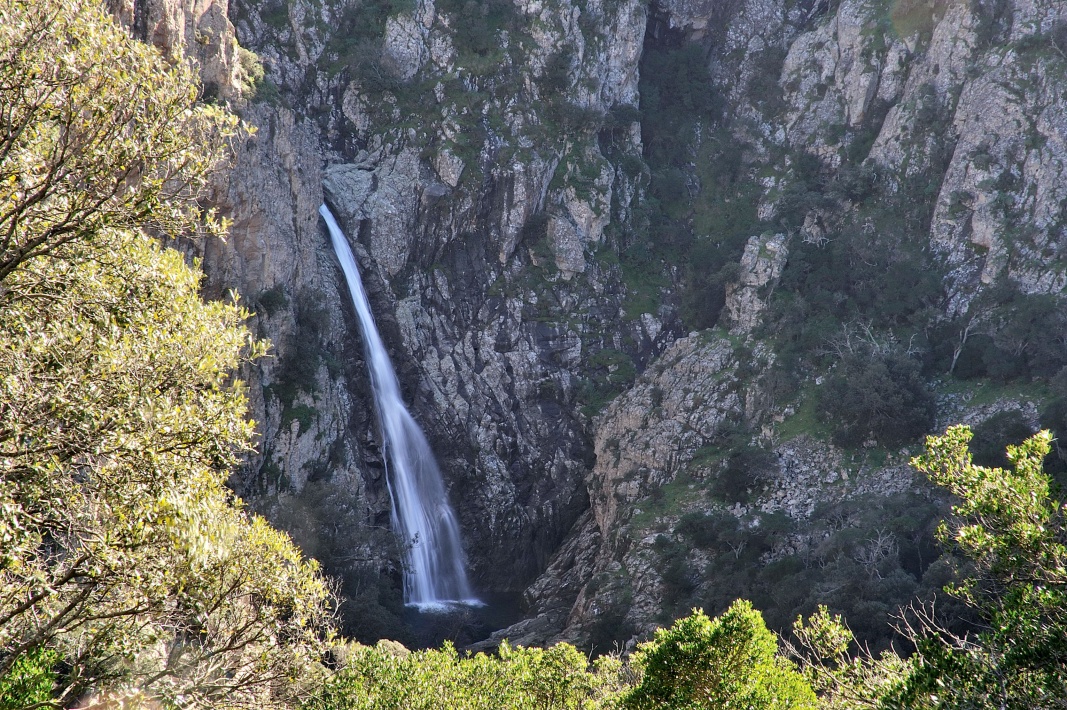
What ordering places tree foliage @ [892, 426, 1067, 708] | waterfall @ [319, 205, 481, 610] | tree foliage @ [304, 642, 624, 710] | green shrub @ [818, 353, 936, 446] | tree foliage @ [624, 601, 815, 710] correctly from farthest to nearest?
waterfall @ [319, 205, 481, 610] → green shrub @ [818, 353, 936, 446] → tree foliage @ [304, 642, 624, 710] → tree foliage @ [624, 601, 815, 710] → tree foliage @ [892, 426, 1067, 708]

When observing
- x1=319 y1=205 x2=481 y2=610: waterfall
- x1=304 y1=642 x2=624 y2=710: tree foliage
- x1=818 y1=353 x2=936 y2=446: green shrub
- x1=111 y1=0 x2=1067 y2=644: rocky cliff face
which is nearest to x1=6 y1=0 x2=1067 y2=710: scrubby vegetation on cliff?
x1=304 y1=642 x2=624 y2=710: tree foliage

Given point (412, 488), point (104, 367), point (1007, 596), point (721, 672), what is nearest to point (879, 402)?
point (412, 488)

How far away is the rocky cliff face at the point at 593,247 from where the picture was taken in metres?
37.5

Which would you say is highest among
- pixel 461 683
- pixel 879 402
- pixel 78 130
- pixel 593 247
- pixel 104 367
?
pixel 593 247

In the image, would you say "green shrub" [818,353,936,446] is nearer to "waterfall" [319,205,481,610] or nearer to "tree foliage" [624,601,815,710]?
"waterfall" [319,205,481,610]

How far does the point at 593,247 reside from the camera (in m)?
53.7

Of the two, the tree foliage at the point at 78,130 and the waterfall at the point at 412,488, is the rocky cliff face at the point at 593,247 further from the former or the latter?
the tree foliage at the point at 78,130

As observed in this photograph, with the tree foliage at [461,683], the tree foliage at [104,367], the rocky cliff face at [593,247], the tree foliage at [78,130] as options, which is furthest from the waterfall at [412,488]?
the tree foliage at [78,130]

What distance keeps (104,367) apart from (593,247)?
46.7m

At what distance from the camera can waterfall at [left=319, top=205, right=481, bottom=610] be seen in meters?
43.2

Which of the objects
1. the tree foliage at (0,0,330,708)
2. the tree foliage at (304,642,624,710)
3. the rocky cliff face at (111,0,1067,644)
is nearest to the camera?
the tree foliage at (0,0,330,708)

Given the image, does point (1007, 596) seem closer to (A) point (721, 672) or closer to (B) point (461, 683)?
(A) point (721, 672)

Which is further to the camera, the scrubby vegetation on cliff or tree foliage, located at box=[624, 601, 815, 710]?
tree foliage, located at box=[624, 601, 815, 710]

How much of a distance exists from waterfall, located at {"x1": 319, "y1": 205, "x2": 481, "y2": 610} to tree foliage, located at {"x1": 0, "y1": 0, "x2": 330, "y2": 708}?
32.8m
